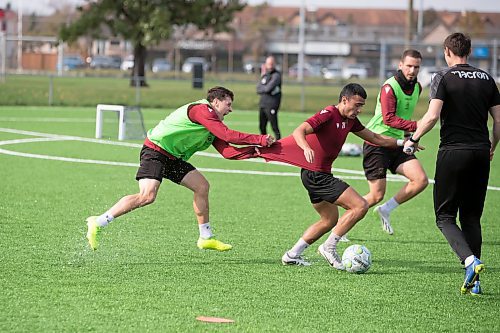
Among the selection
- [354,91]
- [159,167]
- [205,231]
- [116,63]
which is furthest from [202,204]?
[116,63]

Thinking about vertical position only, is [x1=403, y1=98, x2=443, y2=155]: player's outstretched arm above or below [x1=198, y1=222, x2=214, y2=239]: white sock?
above

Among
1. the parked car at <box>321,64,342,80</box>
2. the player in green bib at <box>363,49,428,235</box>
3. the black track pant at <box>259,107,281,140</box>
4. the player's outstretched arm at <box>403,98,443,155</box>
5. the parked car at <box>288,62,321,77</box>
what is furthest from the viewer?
the parked car at <box>288,62,321,77</box>

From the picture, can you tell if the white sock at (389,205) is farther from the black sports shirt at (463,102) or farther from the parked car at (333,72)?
the parked car at (333,72)

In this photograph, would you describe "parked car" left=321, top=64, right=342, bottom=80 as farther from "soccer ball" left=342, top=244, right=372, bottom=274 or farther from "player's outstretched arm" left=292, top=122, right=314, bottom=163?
"player's outstretched arm" left=292, top=122, right=314, bottom=163

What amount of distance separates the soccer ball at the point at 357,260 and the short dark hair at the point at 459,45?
2022mm

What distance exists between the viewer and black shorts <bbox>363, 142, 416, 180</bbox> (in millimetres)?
10977

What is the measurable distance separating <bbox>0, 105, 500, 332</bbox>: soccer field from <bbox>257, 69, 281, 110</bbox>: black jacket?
7486 mm

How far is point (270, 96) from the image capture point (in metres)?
23.8

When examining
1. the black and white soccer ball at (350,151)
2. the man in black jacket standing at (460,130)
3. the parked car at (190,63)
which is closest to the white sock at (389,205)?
the man in black jacket standing at (460,130)

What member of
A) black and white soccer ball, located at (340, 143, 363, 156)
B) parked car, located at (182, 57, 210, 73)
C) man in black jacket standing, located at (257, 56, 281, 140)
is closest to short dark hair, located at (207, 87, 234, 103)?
black and white soccer ball, located at (340, 143, 363, 156)

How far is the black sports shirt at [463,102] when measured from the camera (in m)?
8.16

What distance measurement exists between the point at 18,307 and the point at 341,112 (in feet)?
11.3

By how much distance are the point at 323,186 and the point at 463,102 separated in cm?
153

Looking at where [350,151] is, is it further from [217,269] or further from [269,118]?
[217,269]
